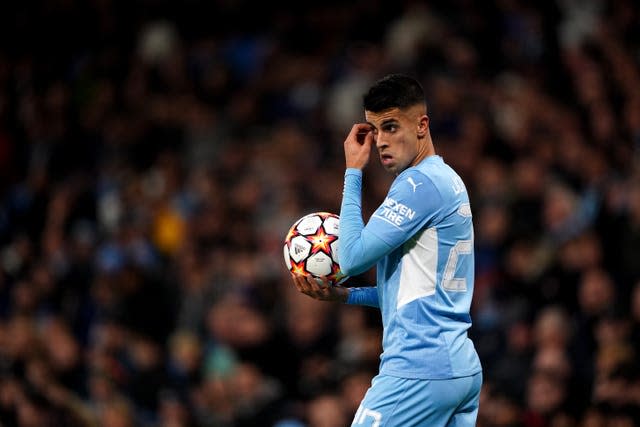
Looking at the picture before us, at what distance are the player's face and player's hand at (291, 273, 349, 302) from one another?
64cm

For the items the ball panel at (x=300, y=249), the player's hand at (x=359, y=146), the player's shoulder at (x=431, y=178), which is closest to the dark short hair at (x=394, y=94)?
the player's hand at (x=359, y=146)

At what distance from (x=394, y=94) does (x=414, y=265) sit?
0.73m

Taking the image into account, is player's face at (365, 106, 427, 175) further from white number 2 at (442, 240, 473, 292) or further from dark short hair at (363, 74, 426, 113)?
white number 2 at (442, 240, 473, 292)

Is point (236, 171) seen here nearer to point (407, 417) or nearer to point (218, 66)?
point (218, 66)

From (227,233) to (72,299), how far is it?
1815 mm

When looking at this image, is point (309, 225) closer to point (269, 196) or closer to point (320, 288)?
point (320, 288)

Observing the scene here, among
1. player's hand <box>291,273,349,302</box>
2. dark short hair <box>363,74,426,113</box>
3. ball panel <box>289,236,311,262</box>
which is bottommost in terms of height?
player's hand <box>291,273,349,302</box>

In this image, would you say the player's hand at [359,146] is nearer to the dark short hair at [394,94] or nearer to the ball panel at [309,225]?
the dark short hair at [394,94]

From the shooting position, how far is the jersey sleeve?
4.28 m

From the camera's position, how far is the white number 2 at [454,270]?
14.4 feet

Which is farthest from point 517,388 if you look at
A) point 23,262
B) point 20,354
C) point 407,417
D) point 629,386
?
point 23,262

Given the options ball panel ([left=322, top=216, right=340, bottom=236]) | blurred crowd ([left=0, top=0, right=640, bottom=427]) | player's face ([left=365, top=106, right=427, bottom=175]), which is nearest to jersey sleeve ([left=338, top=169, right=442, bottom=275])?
player's face ([left=365, top=106, right=427, bottom=175])

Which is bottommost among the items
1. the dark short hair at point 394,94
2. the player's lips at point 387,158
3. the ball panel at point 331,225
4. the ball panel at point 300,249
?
the ball panel at point 300,249

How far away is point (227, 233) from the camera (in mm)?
11414
